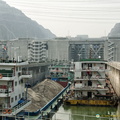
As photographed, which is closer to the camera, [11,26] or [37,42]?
[37,42]

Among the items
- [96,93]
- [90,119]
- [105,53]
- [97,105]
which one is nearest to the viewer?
[90,119]

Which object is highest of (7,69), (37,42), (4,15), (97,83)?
(4,15)

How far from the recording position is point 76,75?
2436 centimetres

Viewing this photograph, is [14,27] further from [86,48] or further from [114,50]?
[114,50]

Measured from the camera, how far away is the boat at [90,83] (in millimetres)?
23153

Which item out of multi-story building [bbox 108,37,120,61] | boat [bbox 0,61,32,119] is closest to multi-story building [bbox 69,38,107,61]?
multi-story building [bbox 108,37,120,61]

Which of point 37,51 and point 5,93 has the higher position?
point 37,51

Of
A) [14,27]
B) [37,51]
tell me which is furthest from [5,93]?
[14,27]

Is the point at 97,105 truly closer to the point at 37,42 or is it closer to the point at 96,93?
the point at 96,93

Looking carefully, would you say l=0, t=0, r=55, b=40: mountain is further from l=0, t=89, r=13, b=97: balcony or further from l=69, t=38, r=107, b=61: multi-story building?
l=0, t=89, r=13, b=97: balcony

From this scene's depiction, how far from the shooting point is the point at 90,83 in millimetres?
24547

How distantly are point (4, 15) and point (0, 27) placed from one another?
28606mm

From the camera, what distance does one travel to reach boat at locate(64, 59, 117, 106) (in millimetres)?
23153

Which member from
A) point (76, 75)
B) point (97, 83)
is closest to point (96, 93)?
point (97, 83)
